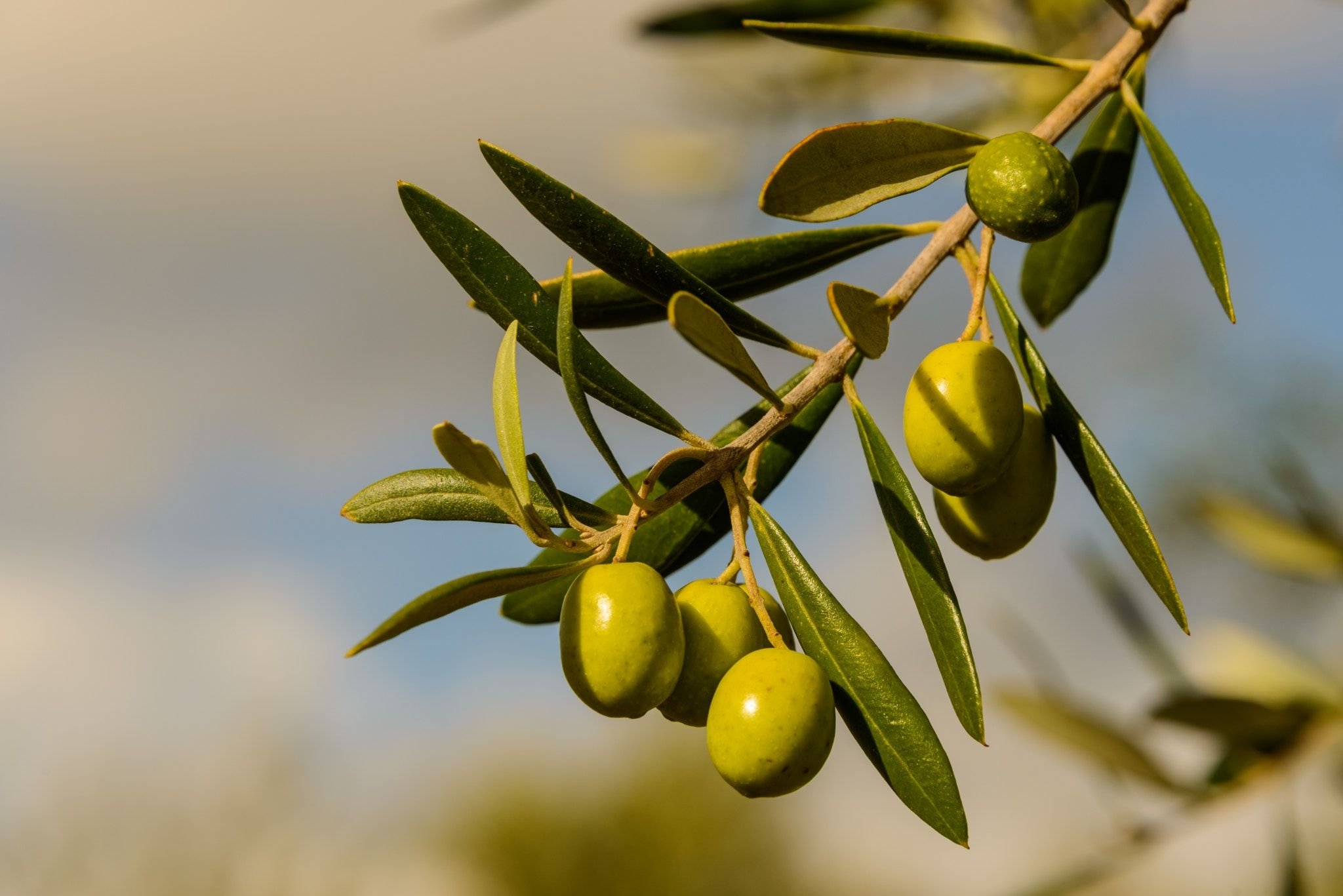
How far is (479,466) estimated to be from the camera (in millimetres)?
886

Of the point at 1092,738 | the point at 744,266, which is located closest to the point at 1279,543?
the point at 1092,738

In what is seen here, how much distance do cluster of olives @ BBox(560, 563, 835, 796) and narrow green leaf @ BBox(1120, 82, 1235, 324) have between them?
483 mm

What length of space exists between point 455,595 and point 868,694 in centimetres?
38

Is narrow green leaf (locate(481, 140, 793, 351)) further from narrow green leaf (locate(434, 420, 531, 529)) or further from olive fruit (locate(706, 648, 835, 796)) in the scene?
olive fruit (locate(706, 648, 835, 796))

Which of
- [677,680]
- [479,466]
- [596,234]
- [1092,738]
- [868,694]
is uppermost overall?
[596,234]

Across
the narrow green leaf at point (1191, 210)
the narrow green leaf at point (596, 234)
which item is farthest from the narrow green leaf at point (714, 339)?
the narrow green leaf at point (1191, 210)

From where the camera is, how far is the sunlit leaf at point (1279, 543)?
2051 mm

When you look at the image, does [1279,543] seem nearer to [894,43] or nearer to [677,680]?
[894,43]

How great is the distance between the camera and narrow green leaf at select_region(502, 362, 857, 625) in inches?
45.7

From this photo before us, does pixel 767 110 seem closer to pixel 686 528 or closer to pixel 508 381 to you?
pixel 686 528

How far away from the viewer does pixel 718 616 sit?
99 centimetres

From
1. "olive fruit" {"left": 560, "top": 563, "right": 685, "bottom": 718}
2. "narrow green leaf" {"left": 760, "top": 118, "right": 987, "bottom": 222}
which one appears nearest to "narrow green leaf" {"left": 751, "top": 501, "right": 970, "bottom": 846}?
"olive fruit" {"left": 560, "top": 563, "right": 685, "bottom": 718}

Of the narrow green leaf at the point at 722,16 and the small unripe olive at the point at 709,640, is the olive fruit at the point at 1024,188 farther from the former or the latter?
the narrow green leaf at the point at 722,16

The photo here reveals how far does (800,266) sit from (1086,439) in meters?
0.39
